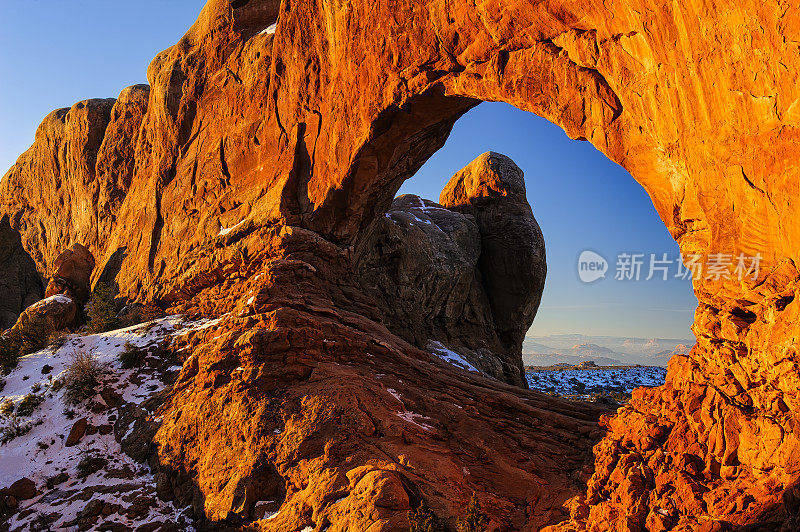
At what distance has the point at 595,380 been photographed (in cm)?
5041

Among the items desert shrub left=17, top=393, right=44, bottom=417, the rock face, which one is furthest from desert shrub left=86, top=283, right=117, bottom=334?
the rock face

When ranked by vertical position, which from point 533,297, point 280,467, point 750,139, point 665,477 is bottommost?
point 280,467

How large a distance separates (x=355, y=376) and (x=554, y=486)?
515 cm

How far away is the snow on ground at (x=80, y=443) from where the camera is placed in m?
11.5

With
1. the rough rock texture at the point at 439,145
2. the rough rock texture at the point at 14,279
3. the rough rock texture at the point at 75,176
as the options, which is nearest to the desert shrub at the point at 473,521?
the rough rock texture at the point at 439,145

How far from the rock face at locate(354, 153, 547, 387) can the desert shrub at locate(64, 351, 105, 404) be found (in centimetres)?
993

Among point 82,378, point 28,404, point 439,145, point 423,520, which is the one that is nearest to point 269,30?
point 439,145

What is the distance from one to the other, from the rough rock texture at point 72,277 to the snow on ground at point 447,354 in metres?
17.6

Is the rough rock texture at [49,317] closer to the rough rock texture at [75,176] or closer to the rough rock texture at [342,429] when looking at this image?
the rough rock texture at [75,176]

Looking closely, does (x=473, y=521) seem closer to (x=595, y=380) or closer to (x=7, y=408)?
(x=7, y=408)

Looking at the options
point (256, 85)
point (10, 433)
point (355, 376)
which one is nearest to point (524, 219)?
point (256, 85)

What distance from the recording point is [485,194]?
100 feet

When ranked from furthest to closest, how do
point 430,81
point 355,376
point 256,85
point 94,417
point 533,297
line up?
point 533,297 < point 256,85 < point 94,417 < point 430,81 < point 355,376

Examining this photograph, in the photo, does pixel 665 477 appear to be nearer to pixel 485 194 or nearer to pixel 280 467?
pixel 280 467
